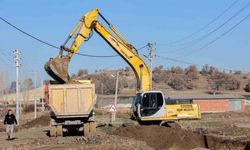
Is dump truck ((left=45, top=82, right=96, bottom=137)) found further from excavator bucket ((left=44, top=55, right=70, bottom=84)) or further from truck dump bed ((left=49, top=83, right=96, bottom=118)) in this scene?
excavator bucket ((left=44, top=55, right=70, bottom=84))

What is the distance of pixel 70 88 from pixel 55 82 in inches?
44.8

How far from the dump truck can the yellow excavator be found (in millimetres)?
1796

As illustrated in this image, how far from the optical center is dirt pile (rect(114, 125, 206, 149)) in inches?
1141

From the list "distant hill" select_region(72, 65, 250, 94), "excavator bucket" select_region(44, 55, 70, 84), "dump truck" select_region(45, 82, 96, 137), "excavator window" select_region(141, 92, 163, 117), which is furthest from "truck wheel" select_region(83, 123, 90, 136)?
"distant hill" select_region(72, 65, 250, 94)

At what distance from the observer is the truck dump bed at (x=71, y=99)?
30.7 m

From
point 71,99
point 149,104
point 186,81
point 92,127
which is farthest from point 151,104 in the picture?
point 186,81

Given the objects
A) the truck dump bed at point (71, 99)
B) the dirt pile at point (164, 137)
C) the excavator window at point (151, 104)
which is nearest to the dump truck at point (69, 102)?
the truck dump bed at point (71, 99)

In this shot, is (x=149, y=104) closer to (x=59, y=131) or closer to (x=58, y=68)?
(x=59, y=131)

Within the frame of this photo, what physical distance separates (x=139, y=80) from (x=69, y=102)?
17.3ft

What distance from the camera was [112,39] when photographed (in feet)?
114

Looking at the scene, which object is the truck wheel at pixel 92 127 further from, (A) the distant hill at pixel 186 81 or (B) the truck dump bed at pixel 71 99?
(A) the distant hill at pixel 186 81

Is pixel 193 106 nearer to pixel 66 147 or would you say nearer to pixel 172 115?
pixel 172 115

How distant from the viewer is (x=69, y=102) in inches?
1218

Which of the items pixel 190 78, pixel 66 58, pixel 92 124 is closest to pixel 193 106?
pixel 92 124
